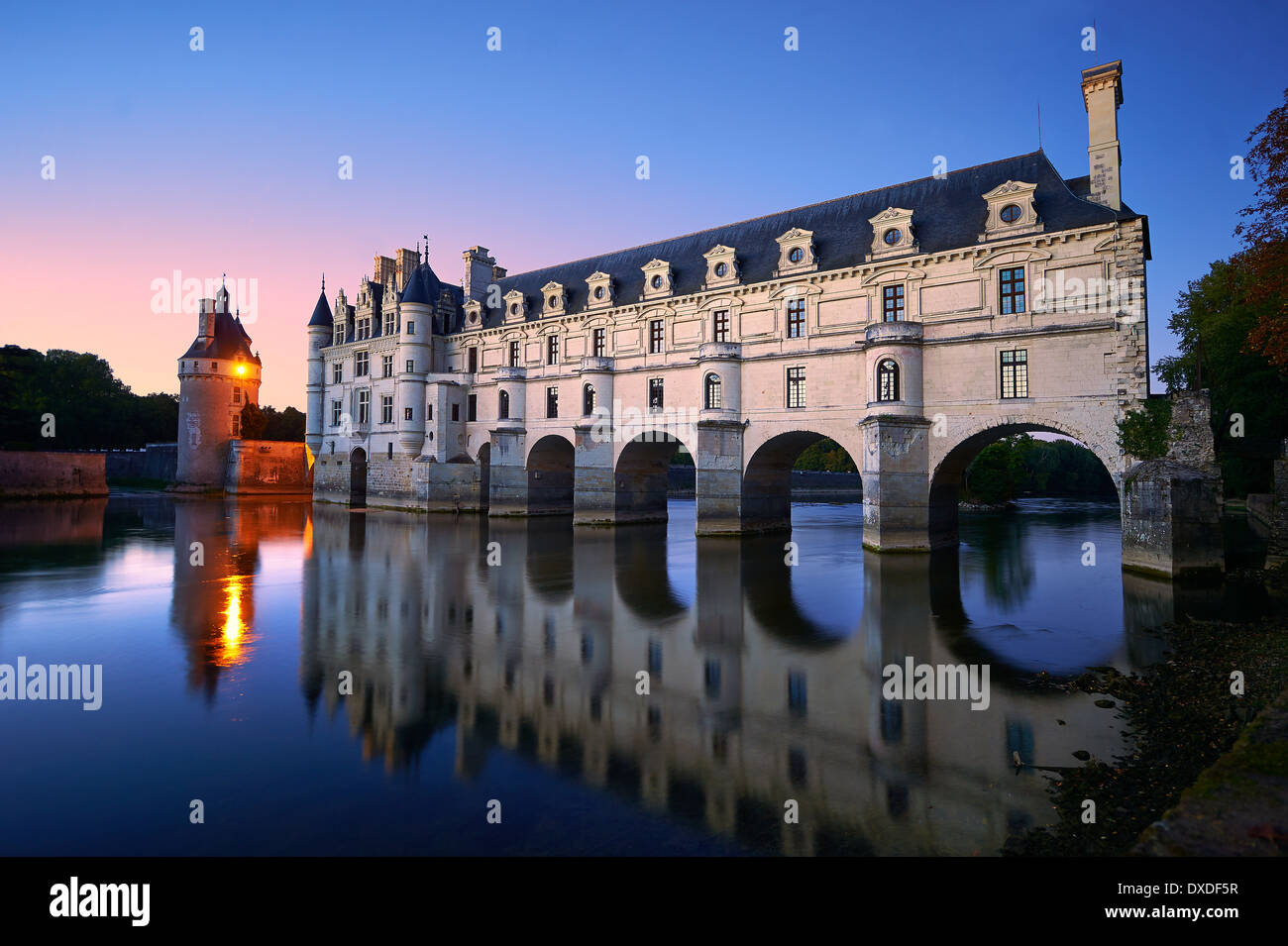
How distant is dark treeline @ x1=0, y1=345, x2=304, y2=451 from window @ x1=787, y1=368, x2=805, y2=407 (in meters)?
54.7

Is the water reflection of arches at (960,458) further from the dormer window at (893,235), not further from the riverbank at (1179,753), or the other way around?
the riverbank at (1179,753)

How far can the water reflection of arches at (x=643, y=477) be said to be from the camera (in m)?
35.6

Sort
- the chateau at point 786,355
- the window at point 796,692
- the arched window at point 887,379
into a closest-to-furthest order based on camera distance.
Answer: the window at point 796,692, the chateau at point 786,355, the arched window at point 887,379

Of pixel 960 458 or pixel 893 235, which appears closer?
pixel 960 458

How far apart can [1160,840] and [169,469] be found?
85.3m

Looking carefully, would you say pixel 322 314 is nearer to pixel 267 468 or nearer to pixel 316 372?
pixel 316 372

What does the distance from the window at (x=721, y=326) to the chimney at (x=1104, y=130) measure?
14715 mm

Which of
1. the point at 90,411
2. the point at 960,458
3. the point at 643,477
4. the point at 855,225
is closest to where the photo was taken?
the point at 960,458

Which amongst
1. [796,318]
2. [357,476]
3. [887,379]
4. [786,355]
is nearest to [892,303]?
[887,379]

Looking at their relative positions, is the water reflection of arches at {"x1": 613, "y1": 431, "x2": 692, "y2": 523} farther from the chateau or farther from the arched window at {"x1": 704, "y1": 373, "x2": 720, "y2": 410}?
the arched window at {"x1": 704, "y1": 373, "x2": 720, "y2": 410}

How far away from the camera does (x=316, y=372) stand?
2089 inches

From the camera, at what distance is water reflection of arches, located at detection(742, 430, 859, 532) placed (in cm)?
3056

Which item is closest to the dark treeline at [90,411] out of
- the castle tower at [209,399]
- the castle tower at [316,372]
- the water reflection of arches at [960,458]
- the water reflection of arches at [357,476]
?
the castle tower at [209,399]

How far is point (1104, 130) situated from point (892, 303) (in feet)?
28.7
